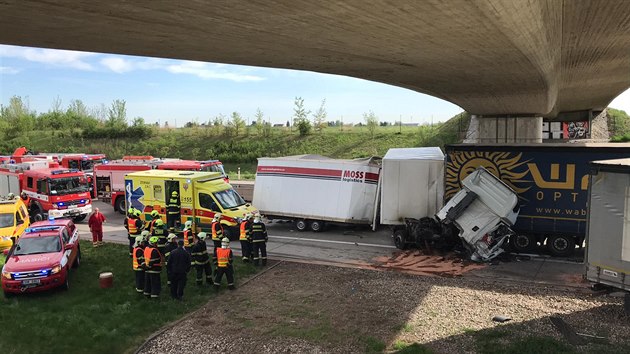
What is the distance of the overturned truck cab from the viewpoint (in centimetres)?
1439

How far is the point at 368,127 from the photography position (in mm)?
61062

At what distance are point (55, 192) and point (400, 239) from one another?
1563 centimetres

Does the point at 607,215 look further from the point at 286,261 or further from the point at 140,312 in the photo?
the point at 140,312

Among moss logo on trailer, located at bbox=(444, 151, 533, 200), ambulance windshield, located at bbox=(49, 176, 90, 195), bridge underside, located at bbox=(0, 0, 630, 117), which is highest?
bridge underside, located at bbox=(0, 0, 630, 117)

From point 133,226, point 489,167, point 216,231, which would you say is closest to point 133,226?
point 133,226

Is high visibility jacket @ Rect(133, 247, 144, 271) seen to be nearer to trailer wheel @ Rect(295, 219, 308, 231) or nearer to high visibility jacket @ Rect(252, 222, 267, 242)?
high visibility jacket @ Rect(252, 222, 267, 242)

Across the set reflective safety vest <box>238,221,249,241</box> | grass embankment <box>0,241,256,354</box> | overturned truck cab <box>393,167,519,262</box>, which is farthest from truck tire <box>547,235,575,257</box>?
reflective safety vest <box>238,221,249,241</box>

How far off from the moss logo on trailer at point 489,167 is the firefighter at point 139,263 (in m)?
10.4

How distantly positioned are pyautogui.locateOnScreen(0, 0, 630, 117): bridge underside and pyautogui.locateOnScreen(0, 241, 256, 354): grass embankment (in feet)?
20.0

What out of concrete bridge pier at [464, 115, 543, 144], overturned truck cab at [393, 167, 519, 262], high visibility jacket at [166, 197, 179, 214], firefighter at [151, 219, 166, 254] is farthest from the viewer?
concrete bridge pier at [464, 115, 543, 144]

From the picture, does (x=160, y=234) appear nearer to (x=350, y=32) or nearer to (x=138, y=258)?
(x=138, y=258)

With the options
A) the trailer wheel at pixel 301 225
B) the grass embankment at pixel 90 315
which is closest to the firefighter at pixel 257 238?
the grass embankment at pixel 90 315

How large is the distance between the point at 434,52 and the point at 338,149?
138ft

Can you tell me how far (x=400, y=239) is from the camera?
16344 mm
